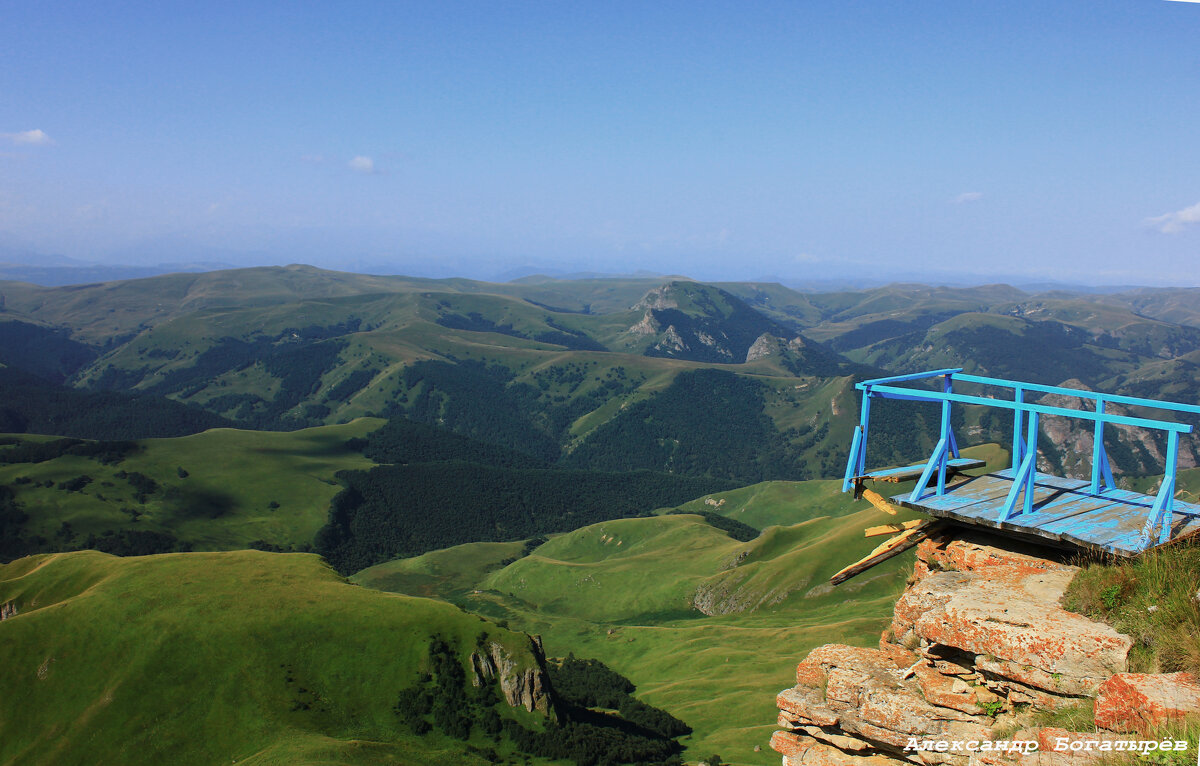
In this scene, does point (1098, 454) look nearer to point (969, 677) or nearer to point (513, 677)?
point (969, 677)

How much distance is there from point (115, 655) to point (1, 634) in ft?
48.6

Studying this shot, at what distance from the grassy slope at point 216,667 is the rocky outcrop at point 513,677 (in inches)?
59.6

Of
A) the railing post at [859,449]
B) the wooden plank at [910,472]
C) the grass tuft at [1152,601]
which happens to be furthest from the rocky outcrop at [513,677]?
the grass tuft at [1152,601]

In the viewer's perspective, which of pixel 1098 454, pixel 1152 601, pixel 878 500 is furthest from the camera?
pixel 878 500

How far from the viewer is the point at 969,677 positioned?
523 inches

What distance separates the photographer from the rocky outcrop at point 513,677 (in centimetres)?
9025

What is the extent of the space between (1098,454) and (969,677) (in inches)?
220

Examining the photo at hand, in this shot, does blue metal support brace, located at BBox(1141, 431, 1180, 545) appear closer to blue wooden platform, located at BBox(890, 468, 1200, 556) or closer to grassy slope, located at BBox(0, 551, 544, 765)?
blue wooden platform, located at BBox(890, 468, 1200, 556)

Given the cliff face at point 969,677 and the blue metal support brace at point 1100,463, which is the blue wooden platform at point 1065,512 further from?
the cliff face at point 969,677

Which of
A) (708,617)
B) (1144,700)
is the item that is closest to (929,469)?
(1144,700)

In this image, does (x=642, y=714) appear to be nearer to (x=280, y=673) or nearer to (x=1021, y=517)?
(x=280, y=673)

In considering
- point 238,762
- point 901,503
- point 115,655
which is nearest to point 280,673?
point 238,762

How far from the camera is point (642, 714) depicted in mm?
96375

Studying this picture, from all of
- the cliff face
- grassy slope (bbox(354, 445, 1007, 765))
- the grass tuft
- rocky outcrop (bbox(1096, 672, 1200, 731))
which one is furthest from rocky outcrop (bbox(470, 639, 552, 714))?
rocky outcrop (bbox(1096, 672, 1200, 731))
